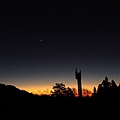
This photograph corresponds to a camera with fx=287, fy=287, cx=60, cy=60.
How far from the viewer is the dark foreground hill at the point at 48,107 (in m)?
32.3

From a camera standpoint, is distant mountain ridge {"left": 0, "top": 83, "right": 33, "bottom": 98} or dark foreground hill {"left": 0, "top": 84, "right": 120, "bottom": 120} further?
distant mountain ridge {"left": 0, "top": 83, "right": 33, "bottom": 98}

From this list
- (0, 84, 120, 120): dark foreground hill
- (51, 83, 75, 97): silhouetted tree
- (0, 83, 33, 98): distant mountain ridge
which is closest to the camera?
(0, 84, 120, 120): dark foreground hill

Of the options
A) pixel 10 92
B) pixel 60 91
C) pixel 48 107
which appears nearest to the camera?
pixel 48 107

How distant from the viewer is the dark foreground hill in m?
32.3

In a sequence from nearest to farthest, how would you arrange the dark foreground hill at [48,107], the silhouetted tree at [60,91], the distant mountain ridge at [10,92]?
1. the dark foreground hill at [48,107]
2. the distant mountain ridge at [10,92]
3. the silhouetted tree at [60,91]

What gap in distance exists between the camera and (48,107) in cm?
3625

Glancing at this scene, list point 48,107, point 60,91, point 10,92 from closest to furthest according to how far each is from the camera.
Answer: point 48,107, point 10,92, point 60,91

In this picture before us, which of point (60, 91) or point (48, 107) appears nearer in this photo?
point (48, 107)

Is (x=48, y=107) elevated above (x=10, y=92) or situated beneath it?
situated beneath

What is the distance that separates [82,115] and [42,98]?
8603 millimetres

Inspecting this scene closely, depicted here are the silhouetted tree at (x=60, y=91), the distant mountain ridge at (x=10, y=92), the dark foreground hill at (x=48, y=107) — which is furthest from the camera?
the silhouetted tree at (x=60, y=91)

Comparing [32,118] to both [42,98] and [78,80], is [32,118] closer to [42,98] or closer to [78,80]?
[42,98]

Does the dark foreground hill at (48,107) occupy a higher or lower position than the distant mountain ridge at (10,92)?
lower

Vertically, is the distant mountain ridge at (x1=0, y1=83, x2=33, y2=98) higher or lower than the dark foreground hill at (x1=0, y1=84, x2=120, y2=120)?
higher
